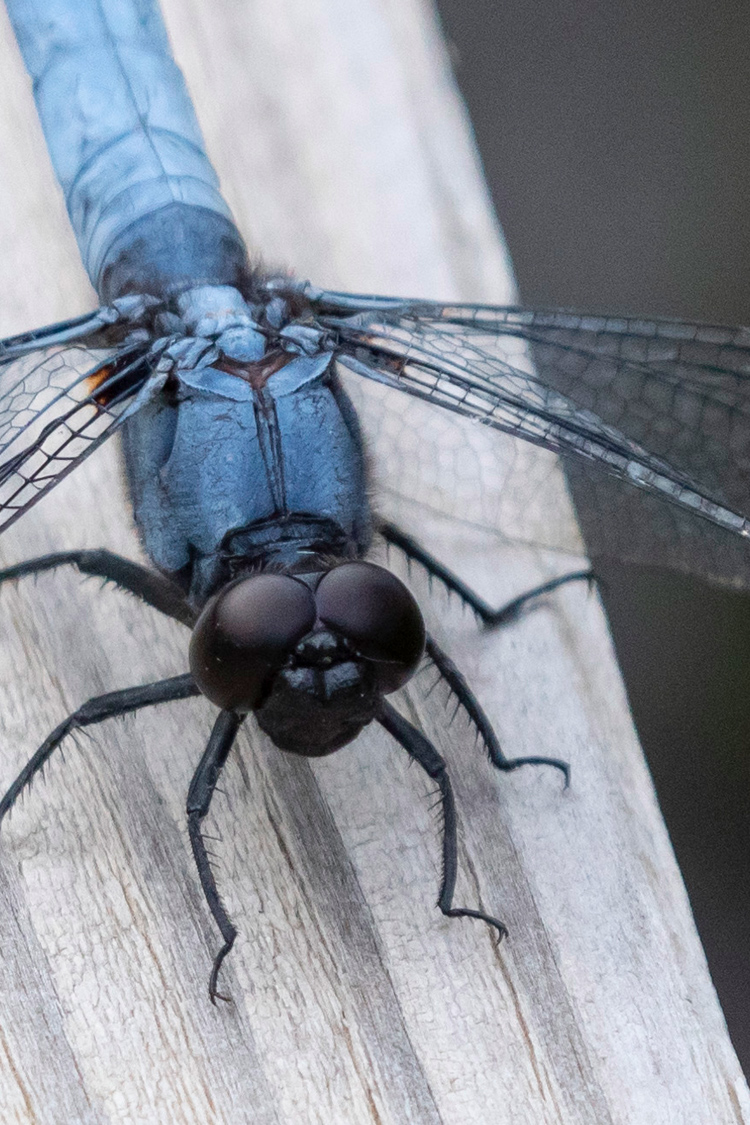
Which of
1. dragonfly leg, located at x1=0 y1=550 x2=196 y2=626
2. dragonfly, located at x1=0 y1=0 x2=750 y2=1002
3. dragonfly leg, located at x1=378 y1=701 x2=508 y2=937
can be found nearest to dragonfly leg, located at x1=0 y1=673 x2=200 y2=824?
dragonfly, located at x1=0 y1=0 x2=750 y2=1002

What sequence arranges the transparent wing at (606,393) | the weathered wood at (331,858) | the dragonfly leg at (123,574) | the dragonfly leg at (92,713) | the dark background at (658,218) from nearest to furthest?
1. the weathered wood at (331,858)
2. the dragonfly leg at (92,713)
3. the dragonfly leg at (123,574)
4. the transparent wing at (606,393)
5. the dark background at (658,218)

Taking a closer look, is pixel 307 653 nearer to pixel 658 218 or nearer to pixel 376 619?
pixel 376 619

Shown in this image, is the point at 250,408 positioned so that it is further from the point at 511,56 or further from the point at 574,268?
the point at 511,56

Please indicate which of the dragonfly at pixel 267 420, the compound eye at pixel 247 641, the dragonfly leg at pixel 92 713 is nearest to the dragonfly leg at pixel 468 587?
the dragonfly at pixel 267 420

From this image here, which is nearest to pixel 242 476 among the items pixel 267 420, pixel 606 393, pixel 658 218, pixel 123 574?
pixel 267 420

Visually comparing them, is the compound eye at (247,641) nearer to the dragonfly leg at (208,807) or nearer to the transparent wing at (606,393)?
the dragonfly leg at (208,807)

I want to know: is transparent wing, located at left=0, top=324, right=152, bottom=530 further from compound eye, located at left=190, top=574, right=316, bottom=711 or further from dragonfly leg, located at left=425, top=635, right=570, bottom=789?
dragonfly leg, located at left=425, top=635, right=570, bottom=789

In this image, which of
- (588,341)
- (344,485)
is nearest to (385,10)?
(588,341)

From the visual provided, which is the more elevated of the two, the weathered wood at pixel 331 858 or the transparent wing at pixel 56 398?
the transparent wing at pixel 56 398
